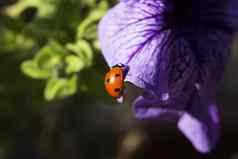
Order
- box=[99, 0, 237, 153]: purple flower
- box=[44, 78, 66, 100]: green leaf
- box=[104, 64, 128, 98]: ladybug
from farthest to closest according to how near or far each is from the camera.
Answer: box=[44, 78, 66, 100]: green leaf, box=[99, 0, 237, 153]: purple flower, box=[104, 64, 128, 98]: ladybug

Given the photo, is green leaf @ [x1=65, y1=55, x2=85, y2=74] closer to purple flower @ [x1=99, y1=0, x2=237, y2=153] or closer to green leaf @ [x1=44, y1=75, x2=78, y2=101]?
green leaf @ [x1=44, y1=75, x2=78, y2=101]

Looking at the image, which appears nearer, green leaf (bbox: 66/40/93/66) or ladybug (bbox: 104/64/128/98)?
ladybug (bbox: 104/64/128/98)

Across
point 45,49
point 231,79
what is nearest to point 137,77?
point 45,49

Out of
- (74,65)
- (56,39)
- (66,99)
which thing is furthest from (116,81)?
(66,99)

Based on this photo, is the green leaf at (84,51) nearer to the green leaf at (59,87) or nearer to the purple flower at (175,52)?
the green leaf at (59,87)

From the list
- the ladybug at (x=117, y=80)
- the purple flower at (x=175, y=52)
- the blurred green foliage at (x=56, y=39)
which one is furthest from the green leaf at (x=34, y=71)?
the ladybug at (x=117, y=80)

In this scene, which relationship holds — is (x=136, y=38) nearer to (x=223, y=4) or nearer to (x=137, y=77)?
(x=137, y=77)

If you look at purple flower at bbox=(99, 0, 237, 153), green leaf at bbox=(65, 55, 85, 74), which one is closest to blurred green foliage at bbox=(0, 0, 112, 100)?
green leaf at bbox=(65, 55, 85, 74)
